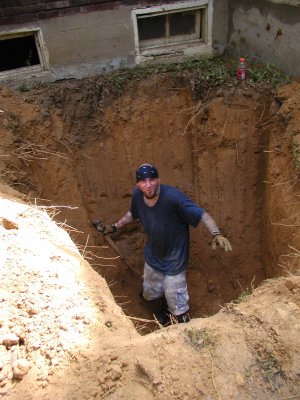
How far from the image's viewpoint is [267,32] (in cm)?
474

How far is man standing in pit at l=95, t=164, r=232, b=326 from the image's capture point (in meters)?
3.59

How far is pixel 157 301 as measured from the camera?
15.2ft

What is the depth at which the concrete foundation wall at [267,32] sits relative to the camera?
14.4 ft

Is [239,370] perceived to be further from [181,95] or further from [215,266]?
[181,95]

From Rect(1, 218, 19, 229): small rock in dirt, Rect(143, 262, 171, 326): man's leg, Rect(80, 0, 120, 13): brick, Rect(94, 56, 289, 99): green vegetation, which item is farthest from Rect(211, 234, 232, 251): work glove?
Rect(80, 0, 120, 13): brick

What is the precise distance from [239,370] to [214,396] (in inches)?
8.5

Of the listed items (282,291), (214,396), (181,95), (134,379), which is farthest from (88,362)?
(181,95)

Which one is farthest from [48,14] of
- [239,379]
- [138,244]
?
[239,379]

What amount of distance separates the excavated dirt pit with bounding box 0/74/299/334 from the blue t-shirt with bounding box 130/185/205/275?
848mm

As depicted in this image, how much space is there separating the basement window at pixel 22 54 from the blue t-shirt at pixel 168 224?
2.37m

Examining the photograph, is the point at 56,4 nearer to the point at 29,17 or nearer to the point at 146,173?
the point at 29,17

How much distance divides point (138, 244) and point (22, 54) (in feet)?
10.1

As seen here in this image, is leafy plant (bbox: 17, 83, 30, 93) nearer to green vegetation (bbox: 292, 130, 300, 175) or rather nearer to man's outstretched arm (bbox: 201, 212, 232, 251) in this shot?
man's outstretched arm (bbox: 201, 212, 232, 251)

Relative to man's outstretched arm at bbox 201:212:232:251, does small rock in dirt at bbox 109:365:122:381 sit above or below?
above
